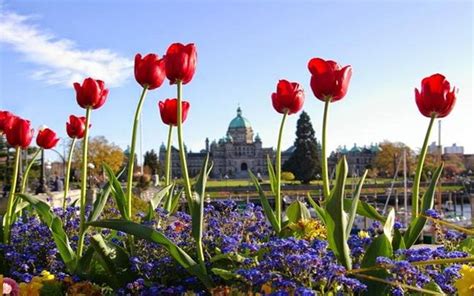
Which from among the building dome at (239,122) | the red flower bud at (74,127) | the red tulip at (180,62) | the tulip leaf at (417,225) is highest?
the building dome at (239,122)

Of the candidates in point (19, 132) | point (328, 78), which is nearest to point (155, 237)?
point (328, 78)

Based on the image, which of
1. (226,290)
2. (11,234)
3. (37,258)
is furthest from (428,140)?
(11,234)

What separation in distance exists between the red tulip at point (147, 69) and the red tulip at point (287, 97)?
69 cm

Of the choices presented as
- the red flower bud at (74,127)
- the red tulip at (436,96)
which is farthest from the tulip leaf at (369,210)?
the red flower bud at (74,127)

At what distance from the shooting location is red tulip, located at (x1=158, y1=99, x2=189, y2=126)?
3.51m

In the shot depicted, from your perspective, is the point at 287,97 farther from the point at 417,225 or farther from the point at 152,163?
the point at 152,163

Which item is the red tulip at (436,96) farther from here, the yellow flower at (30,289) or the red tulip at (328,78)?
the yellow flower at (30,289)

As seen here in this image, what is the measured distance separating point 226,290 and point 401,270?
2.12 feet

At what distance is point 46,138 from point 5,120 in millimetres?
432

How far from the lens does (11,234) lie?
378 cm

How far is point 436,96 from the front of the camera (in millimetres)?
2840

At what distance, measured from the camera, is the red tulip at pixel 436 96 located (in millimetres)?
2844

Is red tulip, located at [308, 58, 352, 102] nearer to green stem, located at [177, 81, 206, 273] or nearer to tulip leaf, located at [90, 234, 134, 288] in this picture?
green stem, located at [177, 81, 206, 273]

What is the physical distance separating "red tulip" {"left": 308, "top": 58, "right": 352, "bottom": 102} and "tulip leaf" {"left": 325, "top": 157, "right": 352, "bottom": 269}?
22.6 inches
